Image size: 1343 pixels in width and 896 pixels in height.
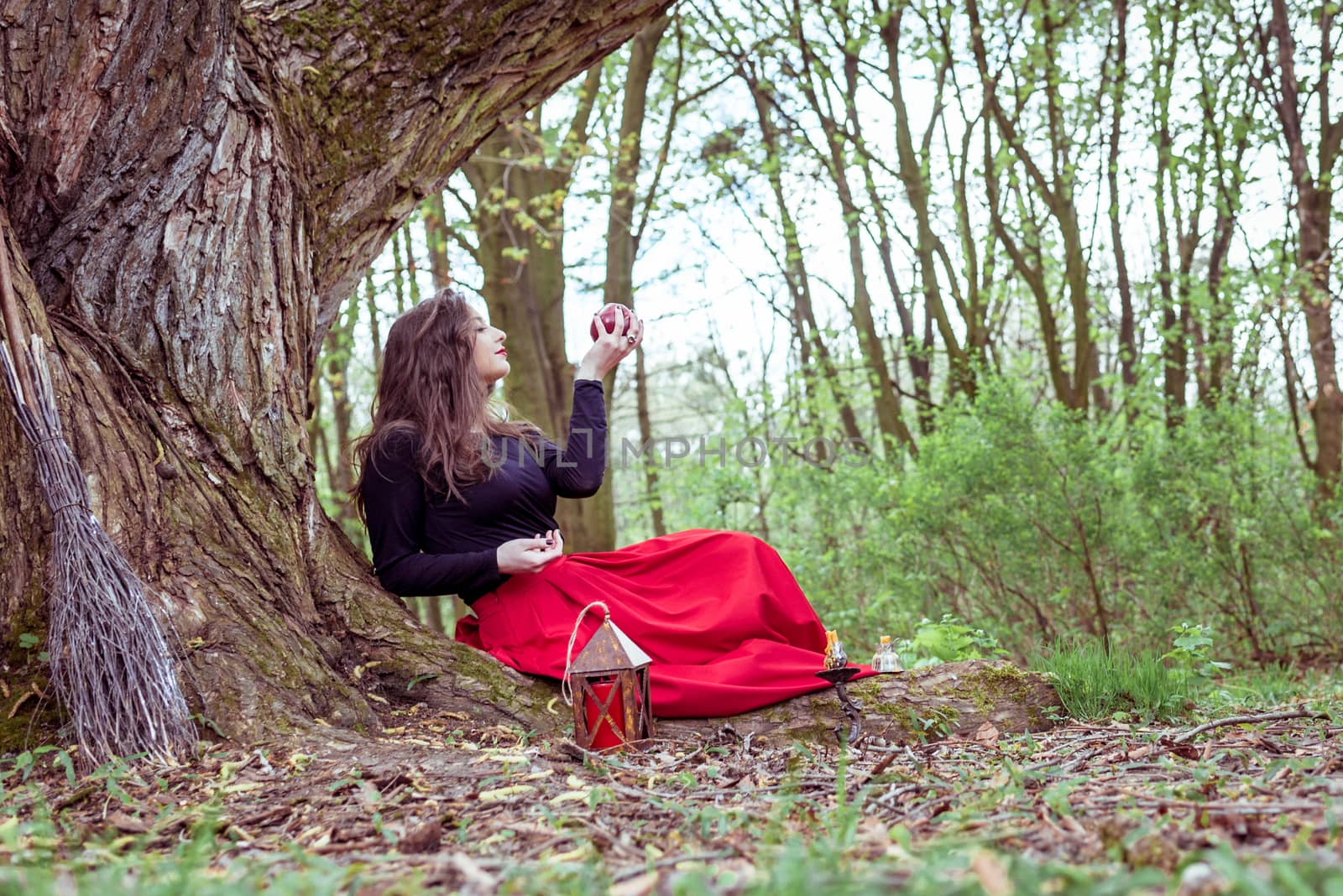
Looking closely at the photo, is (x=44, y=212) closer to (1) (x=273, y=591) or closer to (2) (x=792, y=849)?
(1) (x=273, y=591)

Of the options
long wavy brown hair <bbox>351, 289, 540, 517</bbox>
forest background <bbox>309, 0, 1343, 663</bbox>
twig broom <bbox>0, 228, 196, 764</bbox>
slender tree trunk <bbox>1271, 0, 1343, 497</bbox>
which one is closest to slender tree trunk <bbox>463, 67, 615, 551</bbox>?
forest background <bbox>309, 0, 1343, 663</bbox>

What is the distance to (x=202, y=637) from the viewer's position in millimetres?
2545

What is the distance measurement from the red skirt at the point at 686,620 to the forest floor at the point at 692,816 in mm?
250

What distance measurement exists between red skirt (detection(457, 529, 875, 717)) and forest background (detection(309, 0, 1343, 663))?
115cm

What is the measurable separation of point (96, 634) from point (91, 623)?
0.09ft

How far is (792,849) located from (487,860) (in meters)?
0.46

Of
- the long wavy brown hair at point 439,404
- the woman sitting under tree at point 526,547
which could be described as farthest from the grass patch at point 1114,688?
the long wavy brown hair at point 439,404

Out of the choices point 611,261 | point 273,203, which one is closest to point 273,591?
point 273,203

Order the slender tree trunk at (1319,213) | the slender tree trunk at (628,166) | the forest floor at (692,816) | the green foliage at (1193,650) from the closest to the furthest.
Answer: the forest floor at (692,816) < the green foliage at (1193,650) < the slender tree trunk at (1319,213) < the slender tree trunk at (628,166)

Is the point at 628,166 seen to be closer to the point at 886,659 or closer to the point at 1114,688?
the point at 886,659

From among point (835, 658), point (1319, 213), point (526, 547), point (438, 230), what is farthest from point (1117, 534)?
point (438, 230)

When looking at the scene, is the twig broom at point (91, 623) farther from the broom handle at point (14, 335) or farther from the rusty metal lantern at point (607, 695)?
the rusty metal lantern at point (607, 695)

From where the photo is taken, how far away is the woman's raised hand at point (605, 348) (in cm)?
334

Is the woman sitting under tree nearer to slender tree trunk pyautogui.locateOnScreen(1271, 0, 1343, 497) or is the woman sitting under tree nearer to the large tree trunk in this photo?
the large tree trunk
